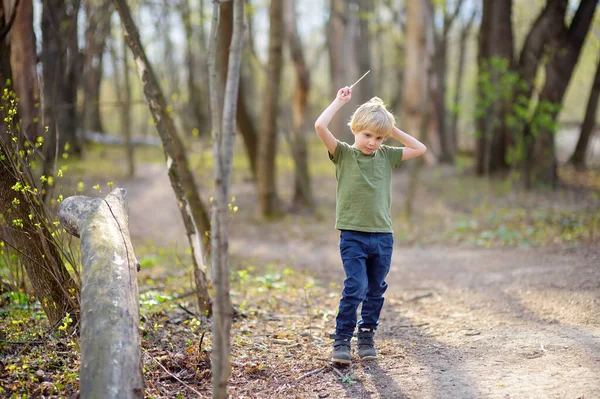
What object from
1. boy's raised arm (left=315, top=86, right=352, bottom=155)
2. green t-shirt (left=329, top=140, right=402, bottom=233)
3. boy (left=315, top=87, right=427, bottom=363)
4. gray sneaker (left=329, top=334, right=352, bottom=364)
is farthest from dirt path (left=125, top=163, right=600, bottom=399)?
boy's raised arm (left=315, top=86, right=352, bottom=155)

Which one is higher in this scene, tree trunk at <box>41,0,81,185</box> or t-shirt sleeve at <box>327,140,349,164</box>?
tree trunk at <box>41,0,81,185</box>

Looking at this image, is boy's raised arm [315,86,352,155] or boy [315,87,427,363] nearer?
boy's raised arm [315,86,352,155]

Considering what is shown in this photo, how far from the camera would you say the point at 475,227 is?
9.82 metres

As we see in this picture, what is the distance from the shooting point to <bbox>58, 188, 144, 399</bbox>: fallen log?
9.03 feet

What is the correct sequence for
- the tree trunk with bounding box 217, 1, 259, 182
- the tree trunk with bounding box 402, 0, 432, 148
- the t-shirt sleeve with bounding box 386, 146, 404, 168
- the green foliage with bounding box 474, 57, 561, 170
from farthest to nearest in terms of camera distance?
1. the green foliage with bounding box 474, 57, 561, 170
2. the tree trunk with bounding box 402, 0, 432, 148
3. the tree trunk with bounding box 217, 1, 259, 182
4. the t-shirt sleeve with bounding box 386, 146, 404, 168

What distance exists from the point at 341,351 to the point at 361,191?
3.56 ft

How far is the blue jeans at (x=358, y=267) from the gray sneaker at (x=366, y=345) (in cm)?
20

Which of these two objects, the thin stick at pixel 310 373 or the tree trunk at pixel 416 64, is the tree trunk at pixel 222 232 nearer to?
the thin stick at pixel 310 373

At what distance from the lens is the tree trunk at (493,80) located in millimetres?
13922

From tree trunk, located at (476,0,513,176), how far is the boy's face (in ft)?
34.1

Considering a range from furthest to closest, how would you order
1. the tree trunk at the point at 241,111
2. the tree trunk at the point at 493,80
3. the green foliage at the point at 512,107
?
the tree trunk at the point at 493,80 < the green foliage at the point at 512,107 < the tree trunk at the point at 241,111

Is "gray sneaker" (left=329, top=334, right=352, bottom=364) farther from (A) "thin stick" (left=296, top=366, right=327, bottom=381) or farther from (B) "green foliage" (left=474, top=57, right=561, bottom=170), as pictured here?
(B) "green foliage" (left=474, top=57, right=561, bottom=170)

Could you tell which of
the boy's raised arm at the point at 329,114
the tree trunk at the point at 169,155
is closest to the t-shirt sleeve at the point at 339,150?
the boy's raised arm at the point at 329,114

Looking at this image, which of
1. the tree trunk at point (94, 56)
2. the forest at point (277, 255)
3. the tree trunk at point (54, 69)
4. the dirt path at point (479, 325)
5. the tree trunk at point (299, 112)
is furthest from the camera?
the tree trunk at point (299, 112)
